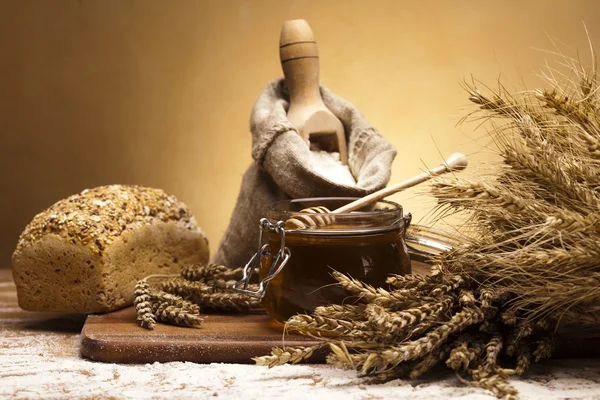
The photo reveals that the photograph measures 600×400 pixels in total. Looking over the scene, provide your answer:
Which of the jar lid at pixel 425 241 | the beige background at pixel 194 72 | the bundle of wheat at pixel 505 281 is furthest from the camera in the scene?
the beige background at pixel 194 72

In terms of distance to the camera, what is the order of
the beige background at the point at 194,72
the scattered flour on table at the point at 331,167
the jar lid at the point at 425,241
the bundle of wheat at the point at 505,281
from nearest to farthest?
the bundle of wheat at the point at 505,281
the jar lid at the point at 425,241
the scattered flour on table at the point at 331,167
the beige background at the point at 194,72

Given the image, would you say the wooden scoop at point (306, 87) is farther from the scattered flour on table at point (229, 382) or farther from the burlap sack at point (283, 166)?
the scattered flour on table at point (229, 382)

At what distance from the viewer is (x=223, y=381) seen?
91 cm

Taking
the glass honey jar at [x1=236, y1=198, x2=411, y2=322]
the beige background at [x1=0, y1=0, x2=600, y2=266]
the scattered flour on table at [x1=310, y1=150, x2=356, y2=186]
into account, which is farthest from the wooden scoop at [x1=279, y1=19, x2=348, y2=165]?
the beige background at [x1=0, y1=0, x2=600, y2=266]

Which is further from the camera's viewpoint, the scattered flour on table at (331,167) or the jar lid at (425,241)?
the scattered flour on table at (331,167)

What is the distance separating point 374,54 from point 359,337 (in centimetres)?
121

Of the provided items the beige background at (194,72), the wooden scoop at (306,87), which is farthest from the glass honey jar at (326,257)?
the beige background at (194,72)

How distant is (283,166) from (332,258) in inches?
12.3

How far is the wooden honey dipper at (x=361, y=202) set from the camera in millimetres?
1023

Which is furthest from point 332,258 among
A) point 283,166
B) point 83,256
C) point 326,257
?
point 83,256

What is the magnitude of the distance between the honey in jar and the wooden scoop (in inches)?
14.8

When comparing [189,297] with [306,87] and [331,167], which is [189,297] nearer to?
[331,167]

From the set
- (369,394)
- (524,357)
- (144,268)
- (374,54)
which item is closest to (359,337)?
(369,394)

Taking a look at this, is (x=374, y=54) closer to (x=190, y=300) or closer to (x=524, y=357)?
(x=190, y=300)
